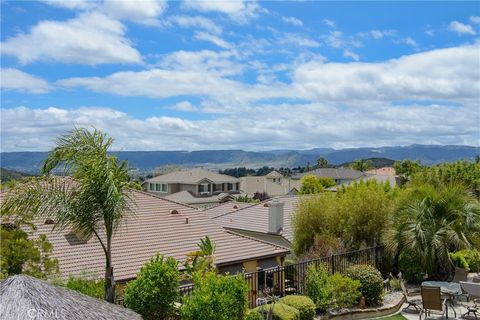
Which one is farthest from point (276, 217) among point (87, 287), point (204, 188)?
point (204, 188)

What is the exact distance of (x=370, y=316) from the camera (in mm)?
14062

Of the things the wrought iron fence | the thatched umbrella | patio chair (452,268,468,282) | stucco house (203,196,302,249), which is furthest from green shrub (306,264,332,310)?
stucco house (203,196,302,249)

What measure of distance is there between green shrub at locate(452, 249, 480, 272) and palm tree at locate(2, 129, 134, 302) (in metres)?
14.2

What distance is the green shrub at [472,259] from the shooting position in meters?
18.9

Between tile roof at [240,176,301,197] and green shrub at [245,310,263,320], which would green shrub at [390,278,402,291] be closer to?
green shrub at [245,310,263,320]

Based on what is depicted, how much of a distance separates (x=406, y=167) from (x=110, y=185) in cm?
7906

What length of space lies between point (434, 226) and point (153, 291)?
479 inches

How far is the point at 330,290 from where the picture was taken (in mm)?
13797

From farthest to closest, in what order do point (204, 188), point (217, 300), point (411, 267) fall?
point (204, 188)
point (411, 267)
point (217, 300)

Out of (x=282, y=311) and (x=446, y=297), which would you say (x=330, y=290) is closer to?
(x=282, y=311)

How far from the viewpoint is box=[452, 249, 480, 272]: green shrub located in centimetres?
1888

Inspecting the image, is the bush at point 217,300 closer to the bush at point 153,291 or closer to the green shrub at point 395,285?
the bush at point 153,291

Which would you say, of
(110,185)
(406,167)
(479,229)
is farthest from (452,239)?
(406,167)

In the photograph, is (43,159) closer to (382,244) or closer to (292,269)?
(292,269)
